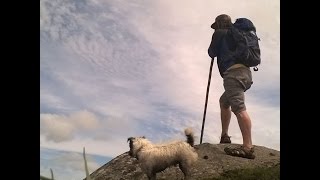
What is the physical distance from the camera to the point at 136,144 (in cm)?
778

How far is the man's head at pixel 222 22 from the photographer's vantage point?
876 cm

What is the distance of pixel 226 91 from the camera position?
8.60m

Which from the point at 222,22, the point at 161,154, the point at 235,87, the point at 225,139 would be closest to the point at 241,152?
the point at 225,139

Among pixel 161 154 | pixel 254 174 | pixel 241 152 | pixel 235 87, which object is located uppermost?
pixel 235 87

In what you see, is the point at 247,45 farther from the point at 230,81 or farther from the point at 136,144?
the point at 136,144

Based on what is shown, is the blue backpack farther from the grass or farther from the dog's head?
the dog's head

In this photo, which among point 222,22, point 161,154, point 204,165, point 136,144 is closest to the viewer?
point 161,154

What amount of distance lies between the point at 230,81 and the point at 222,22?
1367 mm
